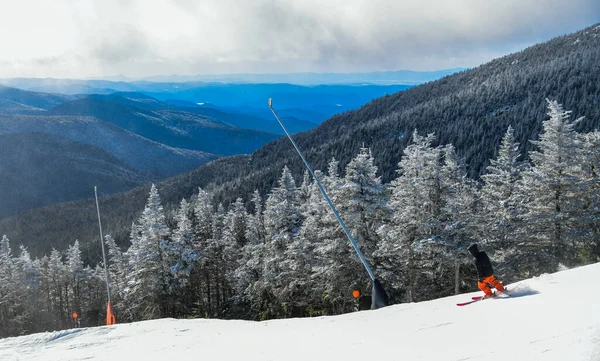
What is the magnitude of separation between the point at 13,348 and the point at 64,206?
649 ft

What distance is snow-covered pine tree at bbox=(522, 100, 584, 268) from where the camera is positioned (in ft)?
67.4

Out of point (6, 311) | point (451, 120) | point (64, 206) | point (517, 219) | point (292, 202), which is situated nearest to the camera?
point (517, 219)

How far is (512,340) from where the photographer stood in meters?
6.12

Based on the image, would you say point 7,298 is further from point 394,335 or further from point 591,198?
point 591,198

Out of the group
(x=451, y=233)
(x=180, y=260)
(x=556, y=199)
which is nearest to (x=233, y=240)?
(x=180, y=260)

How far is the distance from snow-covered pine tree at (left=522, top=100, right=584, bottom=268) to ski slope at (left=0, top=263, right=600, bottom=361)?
41.7 feet

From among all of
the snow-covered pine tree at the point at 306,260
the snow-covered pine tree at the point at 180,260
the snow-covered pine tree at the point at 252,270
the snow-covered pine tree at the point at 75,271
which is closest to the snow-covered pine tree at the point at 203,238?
the snow-covered pine tree at the point at 252,270

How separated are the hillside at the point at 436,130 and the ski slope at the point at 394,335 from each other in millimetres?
97647

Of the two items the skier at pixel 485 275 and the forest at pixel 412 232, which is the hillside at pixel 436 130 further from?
the skier at pixel 485 275

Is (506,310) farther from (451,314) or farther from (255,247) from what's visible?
(255,247)

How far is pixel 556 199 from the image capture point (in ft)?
68.4

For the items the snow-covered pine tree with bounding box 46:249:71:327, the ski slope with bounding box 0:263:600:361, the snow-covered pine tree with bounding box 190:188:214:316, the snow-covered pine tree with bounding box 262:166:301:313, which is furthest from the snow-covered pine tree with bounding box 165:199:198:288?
the snow-covered pine tree with bounding box 46:249:71:327

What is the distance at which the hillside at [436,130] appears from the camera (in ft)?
401

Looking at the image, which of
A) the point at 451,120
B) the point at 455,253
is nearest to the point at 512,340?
the point at 455,253
